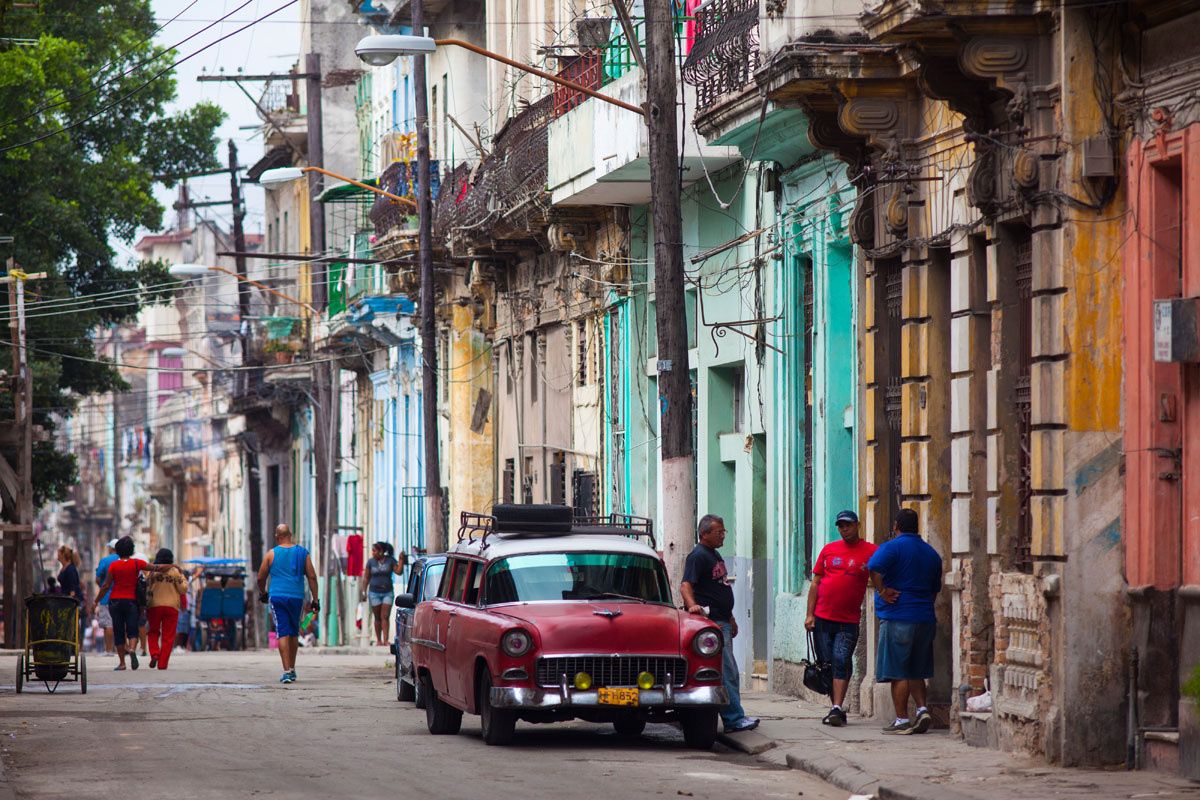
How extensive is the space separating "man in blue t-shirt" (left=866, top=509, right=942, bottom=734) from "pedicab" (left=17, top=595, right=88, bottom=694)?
8.94 metres

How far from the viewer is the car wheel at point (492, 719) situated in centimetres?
1728

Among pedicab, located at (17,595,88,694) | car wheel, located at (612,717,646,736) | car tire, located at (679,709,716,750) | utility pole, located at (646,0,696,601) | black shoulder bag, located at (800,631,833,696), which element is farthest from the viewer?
pedicab, located at (17,595,88,694)

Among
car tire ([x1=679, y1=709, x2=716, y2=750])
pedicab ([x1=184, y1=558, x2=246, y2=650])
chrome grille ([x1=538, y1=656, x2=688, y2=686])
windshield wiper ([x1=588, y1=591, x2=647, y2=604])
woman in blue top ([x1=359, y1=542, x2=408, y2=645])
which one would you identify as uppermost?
windshield wiper ([x1=588, y1=591, x2=647, y2=604])

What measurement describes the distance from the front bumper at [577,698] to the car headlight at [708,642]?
277mm

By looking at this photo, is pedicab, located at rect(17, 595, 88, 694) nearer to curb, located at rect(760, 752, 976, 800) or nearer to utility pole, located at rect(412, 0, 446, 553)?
curb, located at rect(760, 752, 976, 800)

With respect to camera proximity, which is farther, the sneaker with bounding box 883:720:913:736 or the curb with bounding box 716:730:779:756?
the sneaker with bounding box 883:720:913:736

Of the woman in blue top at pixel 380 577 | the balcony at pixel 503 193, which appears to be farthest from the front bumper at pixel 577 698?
the woman in blue top at pixel 380 577

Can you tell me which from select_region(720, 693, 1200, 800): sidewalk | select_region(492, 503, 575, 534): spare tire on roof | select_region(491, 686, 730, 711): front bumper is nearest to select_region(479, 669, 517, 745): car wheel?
select_region(491, 686, 730, 711): front bumper

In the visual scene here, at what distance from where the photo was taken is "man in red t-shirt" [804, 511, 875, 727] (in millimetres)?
19141

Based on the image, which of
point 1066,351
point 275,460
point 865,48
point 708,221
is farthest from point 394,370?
point 1066,351

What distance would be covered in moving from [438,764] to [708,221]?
1235 cm

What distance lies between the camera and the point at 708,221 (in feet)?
89.6

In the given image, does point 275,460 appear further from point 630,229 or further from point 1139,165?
point 1139,165

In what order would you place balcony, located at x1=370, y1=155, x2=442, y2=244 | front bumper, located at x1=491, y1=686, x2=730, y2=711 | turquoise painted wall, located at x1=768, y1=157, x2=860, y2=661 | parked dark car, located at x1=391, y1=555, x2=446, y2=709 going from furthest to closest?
balcony, located at x1=370, y1=155, x2=442, y2=244, parked dark car, located at x1=391, y1=555, x2=446, y2=709, turquoise painted wall, located at x1=768, y1=157, x2=860, y2=661, front bumper, located at x1=491, y1=686, x2=730, y2=711
